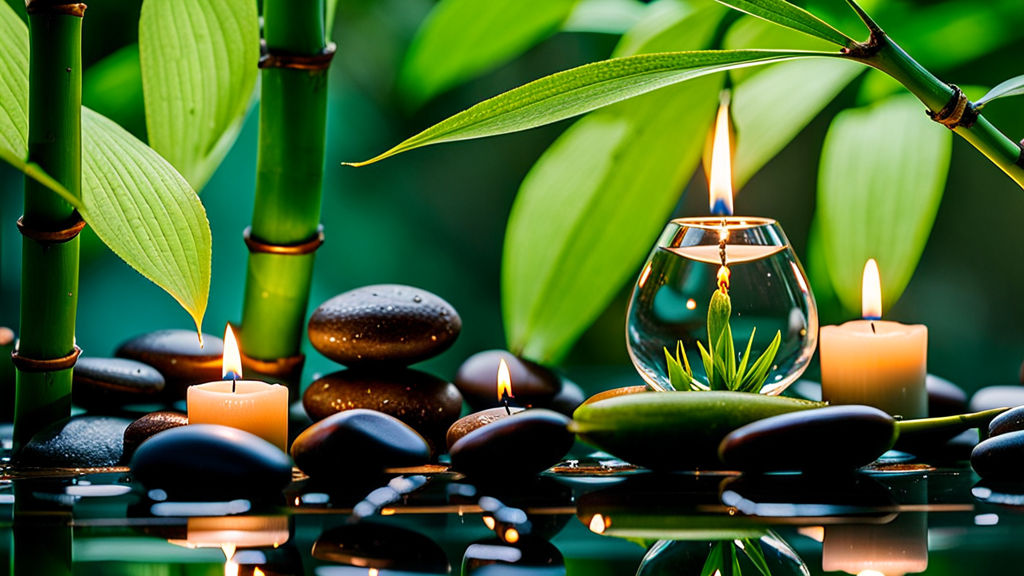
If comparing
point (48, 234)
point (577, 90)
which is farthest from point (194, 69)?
point (577, 90)

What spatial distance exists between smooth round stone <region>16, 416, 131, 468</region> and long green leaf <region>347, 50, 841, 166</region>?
22 centimetres

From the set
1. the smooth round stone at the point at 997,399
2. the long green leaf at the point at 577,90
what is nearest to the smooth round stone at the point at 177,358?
the long green leaf at the point at 577,90

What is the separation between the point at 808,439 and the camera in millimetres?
451

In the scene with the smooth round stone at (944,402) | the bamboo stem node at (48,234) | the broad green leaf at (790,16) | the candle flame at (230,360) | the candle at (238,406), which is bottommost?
the smooth round stone at (944,402)

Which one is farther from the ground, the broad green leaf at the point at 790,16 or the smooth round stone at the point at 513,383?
the broad green leaf at the point at 790,16

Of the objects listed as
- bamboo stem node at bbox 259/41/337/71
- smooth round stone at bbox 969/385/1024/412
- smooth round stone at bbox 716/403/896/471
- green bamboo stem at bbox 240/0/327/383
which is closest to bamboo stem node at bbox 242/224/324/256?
green bamboo stem at bbox 240/0/327/383

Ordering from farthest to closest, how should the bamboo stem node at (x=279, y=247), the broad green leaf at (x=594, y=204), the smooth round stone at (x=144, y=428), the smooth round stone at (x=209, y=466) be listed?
1. the broad green leaf at (x=594, y=204)
2. the bamboo stem node at (x=279, y=247)
3. the smooth round stone at (x=144, y=428)
4. the smooth round stone at (x=209, y=466)

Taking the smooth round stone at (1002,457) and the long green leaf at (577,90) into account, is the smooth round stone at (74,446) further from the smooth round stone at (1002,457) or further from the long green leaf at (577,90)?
the smooth round stone at (1002,457)

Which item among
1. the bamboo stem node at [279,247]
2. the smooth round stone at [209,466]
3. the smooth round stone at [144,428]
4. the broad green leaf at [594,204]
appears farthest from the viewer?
the broad green leaf at [594,204]

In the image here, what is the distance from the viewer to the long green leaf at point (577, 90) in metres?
0.47

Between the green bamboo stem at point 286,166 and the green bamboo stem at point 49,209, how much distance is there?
0.13 metres

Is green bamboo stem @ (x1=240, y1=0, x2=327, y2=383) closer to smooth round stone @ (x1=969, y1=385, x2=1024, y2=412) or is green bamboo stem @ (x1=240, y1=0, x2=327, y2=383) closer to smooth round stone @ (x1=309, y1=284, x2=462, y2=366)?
smooth round stone @ (x1=309, y1=284, x2=462, y2=366)

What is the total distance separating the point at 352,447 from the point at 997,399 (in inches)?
17.2

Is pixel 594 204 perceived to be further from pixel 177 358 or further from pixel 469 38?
pixel 177 358
